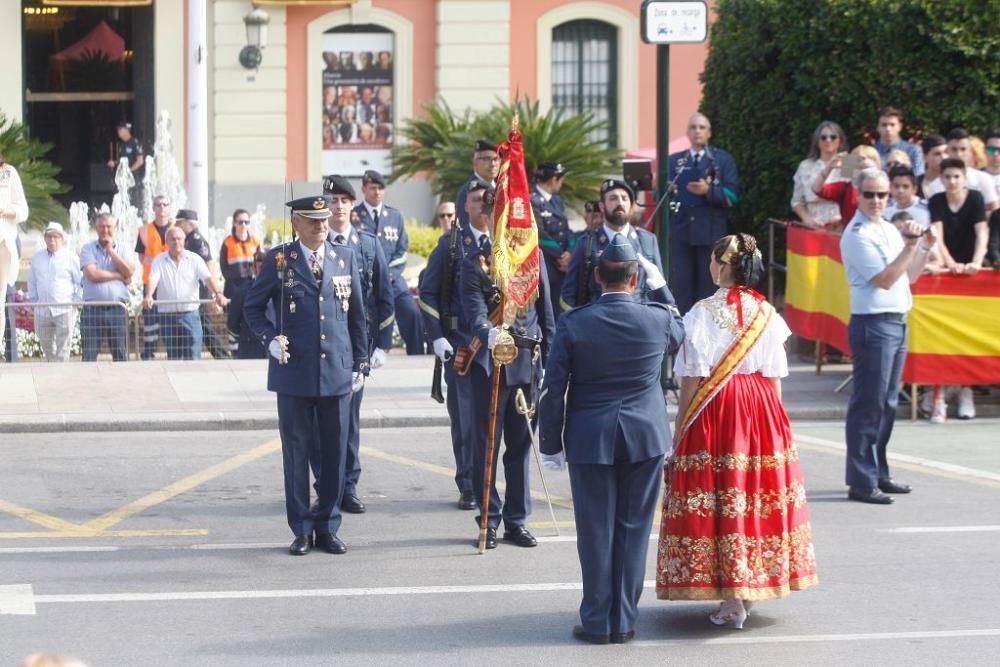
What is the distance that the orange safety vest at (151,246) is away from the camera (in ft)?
58.9

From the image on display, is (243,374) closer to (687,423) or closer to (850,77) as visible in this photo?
(850,77)

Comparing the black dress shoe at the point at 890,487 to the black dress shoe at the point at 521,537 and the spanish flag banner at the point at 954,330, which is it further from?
the spanish flag banner at the point at 954,330

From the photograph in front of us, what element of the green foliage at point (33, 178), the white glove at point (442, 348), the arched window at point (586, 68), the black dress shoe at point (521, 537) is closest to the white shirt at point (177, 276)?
the white glove at point (442, 348)

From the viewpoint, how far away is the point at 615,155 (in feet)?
75.9

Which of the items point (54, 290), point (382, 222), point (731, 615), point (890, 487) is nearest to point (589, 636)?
point (731, 615)

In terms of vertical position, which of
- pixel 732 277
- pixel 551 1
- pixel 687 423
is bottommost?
pixel 687 423

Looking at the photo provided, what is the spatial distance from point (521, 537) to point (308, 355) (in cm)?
155

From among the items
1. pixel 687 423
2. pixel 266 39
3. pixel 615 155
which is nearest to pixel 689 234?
pixel 615 155

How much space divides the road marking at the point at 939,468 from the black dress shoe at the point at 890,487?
0.66 m

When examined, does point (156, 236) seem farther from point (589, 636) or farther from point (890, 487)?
point (589, 636)

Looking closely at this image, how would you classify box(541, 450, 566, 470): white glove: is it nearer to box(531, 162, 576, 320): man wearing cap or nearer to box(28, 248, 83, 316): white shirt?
box(531, 162, 576, 320): man wearing cap

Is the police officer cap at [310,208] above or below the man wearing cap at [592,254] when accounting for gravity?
above

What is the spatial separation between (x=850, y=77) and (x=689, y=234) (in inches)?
95.2

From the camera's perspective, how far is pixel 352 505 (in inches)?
430
